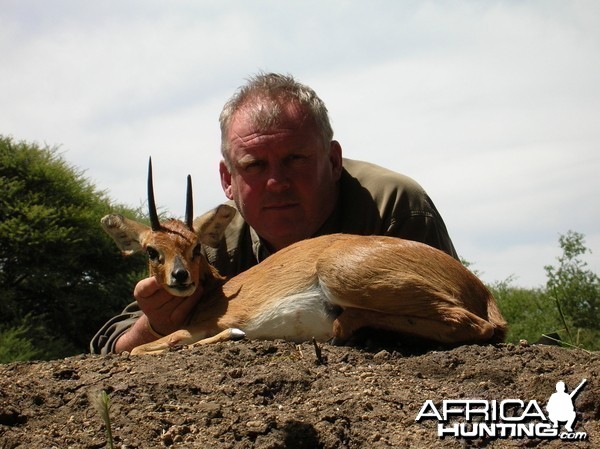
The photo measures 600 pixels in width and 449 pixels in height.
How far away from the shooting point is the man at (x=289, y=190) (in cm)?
637

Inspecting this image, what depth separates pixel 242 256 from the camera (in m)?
7.28

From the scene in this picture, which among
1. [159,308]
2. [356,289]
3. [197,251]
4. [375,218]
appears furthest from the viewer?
[375,218]

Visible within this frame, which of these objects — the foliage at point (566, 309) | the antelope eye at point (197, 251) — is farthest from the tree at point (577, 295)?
the antelope eye at point (197, 251)

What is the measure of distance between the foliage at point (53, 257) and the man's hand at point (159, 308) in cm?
823

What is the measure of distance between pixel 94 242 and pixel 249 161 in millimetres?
9262

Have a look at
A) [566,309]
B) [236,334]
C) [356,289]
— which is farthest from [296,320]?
[566,309]

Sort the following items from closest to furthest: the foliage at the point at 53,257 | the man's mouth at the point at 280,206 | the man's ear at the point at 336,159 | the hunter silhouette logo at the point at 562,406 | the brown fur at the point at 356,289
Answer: the hunter silhouette logo at the point at 562,406, the brown fur at the point at 356,289, the man's mouth at the point at 280,206, the man's ear at the point at 336,159, the foliage at the point at 53,257

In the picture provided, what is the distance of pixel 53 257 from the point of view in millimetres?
14445

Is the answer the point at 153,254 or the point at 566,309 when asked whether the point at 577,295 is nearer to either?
the point at 566,309

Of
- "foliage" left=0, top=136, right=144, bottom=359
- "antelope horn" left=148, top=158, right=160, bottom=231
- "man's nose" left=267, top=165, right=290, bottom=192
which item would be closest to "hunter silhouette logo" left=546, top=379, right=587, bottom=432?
"antelope horn" left=148, top=158, right=160, bottom=231

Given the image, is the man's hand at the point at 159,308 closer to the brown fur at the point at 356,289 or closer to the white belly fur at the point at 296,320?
the brown fur at the point at 356,289

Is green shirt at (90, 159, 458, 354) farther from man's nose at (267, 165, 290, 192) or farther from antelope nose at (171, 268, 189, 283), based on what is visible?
antelope nose at (171, 268, 189, 283)

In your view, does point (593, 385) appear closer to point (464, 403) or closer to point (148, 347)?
point (464, 403)

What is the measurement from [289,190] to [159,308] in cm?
131
